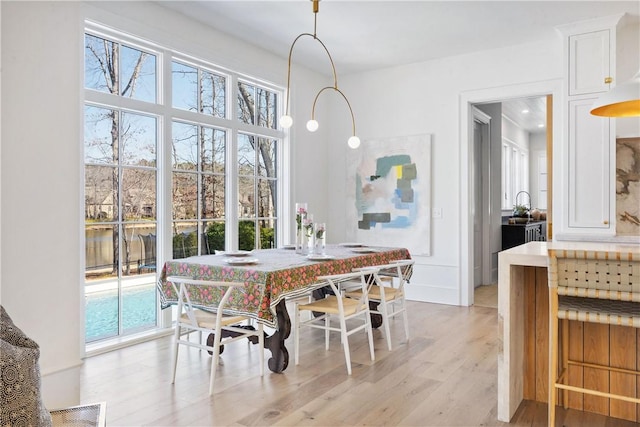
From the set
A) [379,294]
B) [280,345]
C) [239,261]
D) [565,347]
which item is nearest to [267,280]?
[239,261]

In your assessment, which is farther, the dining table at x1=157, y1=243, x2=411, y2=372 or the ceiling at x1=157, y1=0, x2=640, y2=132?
the ceiling at x1=157, y1=0, x2=640, y2=132

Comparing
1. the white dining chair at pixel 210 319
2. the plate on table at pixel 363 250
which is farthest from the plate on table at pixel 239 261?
the plate on table at pixel 363 250

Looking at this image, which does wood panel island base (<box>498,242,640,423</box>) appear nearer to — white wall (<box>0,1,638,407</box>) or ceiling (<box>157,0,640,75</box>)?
white wall (<box>0,1,638,407</box>)

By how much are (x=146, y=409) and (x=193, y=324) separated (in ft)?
1.83

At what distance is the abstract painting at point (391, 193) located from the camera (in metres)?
5.58

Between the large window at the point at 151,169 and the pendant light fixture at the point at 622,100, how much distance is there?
3.32 meters

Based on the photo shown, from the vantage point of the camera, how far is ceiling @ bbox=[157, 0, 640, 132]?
4.02 m

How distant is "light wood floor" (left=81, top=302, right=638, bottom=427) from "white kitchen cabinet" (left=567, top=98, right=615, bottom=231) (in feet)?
4.86

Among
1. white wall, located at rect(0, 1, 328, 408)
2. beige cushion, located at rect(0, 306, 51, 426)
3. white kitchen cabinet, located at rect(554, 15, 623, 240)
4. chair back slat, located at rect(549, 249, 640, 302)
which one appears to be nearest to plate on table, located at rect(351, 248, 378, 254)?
white kitchen cabinet, located at rect(554, 15, 623, 240)

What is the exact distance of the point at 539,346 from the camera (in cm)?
265

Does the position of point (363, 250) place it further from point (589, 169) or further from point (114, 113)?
point (114, 113)

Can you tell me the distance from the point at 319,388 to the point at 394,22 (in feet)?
11.1

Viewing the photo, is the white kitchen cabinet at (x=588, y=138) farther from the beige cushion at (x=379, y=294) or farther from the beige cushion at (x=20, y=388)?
the beige cushion at (x=20, y=388)

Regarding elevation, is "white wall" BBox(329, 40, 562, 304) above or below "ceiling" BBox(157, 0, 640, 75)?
below
